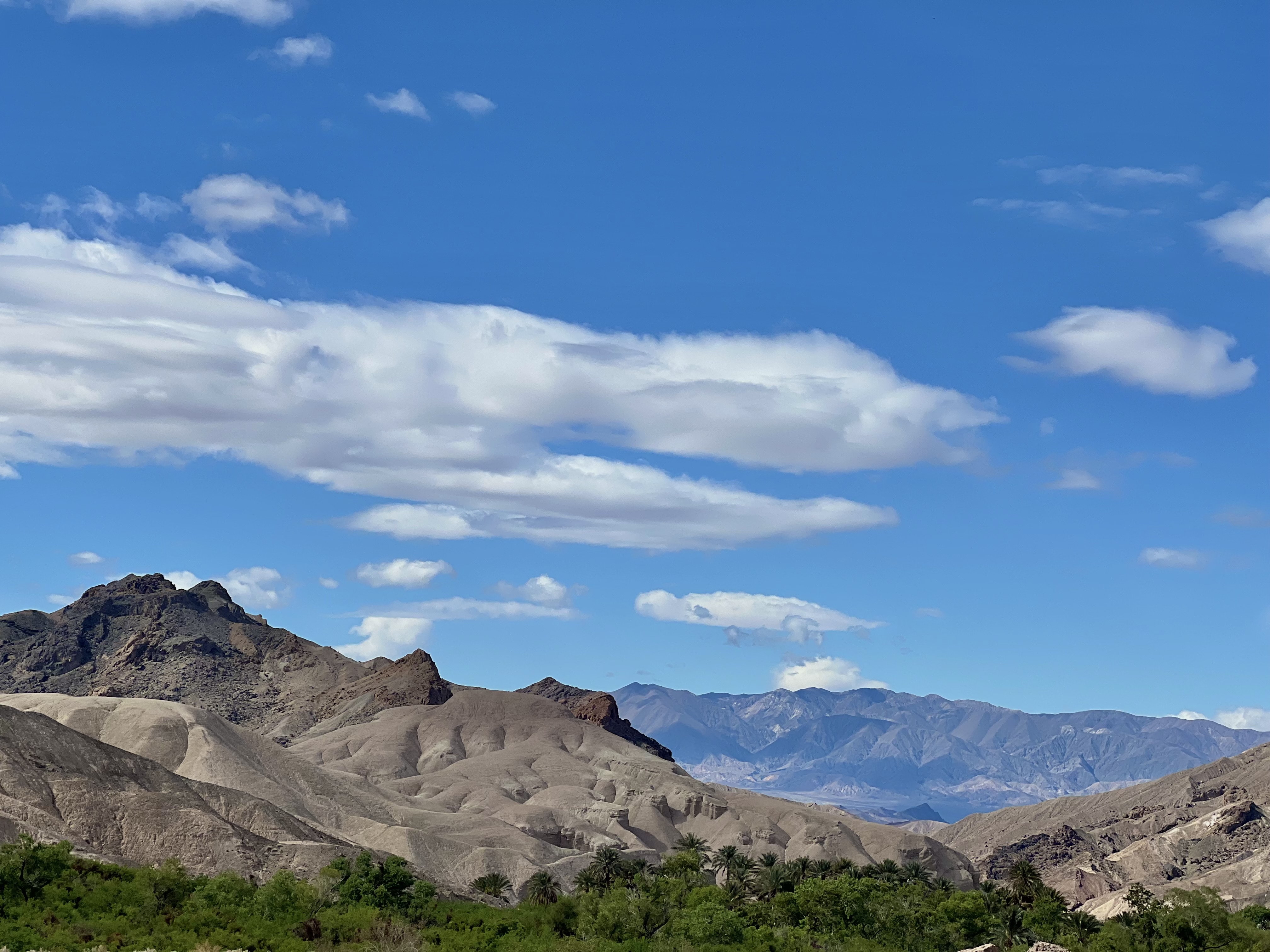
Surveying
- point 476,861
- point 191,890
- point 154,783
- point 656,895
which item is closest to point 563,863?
point 476,861

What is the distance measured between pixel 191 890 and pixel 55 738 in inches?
2132

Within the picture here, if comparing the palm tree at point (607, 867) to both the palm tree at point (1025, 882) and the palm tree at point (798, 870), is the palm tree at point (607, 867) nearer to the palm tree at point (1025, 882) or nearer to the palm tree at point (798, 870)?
the palm tree at point (798, 870)

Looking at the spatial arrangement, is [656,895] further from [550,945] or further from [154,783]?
[154,783]

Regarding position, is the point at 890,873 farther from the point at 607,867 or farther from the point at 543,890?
the point at 543,890

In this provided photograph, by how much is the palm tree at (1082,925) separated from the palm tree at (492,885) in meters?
64.2

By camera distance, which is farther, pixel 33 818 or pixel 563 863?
pixel 563 863

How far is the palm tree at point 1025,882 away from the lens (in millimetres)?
134625

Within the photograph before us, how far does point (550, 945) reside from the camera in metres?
86.3

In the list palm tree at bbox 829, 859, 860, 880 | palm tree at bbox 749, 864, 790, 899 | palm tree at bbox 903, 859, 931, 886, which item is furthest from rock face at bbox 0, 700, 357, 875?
palm tree at bbox 903, 859, 931, 886

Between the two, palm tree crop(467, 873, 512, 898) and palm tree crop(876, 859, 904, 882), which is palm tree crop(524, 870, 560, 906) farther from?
palm tree crop(876, 859, 904, 882)

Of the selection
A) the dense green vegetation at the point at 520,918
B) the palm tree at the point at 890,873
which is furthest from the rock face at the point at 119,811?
the palm tree at the point at 890,873

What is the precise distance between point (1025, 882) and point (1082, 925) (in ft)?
65.9

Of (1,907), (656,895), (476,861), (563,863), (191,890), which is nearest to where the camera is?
(1,907)

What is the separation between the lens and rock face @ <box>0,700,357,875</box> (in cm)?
12550
